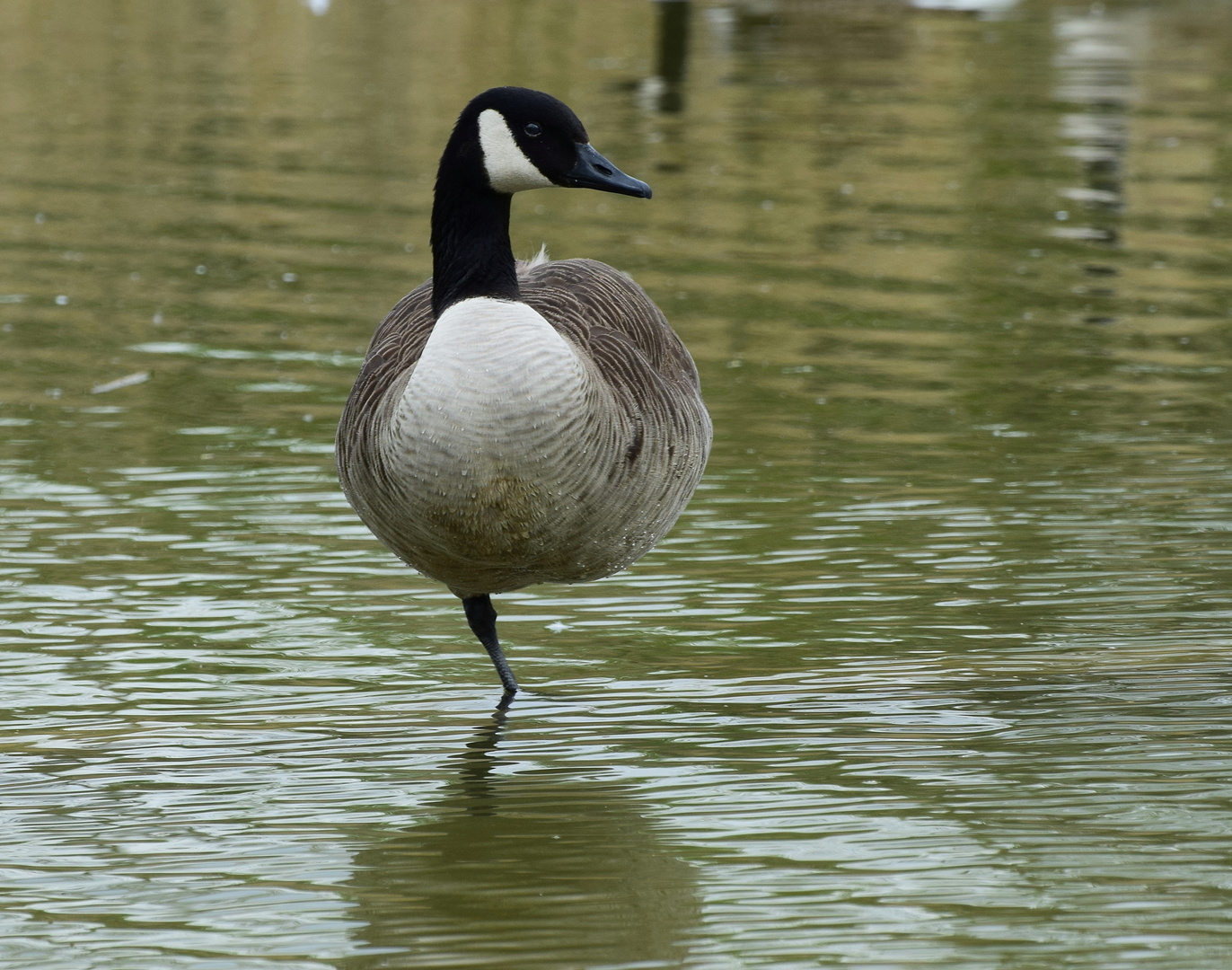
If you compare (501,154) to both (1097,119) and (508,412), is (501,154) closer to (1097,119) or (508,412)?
(508,412)

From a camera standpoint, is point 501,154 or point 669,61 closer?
point 501,154

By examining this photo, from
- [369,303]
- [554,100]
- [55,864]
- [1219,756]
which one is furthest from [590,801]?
[369,303]

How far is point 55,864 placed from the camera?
462cm

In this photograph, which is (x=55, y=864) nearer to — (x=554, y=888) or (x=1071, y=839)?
A: (x=554, y=888)

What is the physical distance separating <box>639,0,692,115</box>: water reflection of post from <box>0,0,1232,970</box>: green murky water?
17.4ft

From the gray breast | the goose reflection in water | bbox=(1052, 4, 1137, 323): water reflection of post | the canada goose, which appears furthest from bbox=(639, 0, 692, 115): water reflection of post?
the goose reflection in water

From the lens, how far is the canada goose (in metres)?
5.20

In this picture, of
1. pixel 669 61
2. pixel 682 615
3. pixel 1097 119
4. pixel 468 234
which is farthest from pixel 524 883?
pixel 669 61

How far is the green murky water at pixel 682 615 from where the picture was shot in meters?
4.32

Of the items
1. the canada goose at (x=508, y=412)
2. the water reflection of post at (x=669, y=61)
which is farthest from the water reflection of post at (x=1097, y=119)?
the canada goose at (x=508, y=412)

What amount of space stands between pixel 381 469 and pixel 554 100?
1.28m

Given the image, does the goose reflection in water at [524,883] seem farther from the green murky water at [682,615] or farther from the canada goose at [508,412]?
the canada goose at [508,412]

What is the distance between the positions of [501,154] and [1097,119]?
51.5 ft

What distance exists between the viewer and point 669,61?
2428 centimetres
